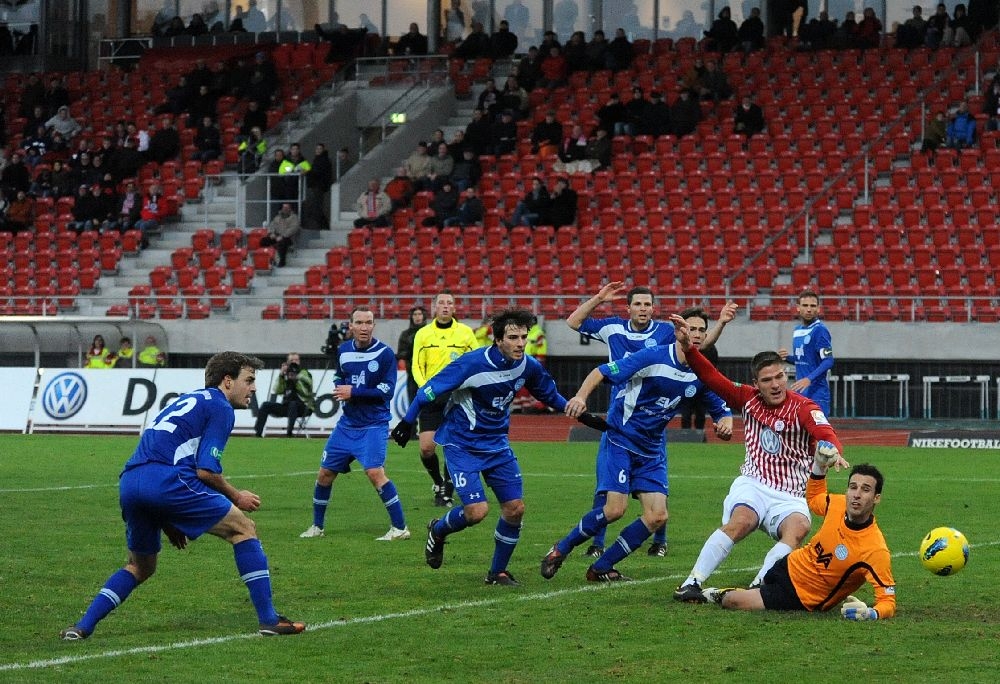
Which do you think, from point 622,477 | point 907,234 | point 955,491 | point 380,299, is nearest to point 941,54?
point 907,234

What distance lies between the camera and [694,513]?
15.8 meters

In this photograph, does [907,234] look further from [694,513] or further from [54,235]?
[54,235]

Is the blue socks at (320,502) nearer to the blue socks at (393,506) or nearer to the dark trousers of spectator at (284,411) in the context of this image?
the blue socks at (393,506)

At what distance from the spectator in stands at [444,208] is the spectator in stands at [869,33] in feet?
33.0

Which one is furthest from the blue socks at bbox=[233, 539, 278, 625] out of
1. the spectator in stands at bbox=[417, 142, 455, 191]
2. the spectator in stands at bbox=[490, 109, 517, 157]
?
the spectator in stands at bbox=[490, 109, 517, 157]

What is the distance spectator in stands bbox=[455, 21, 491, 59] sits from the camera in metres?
41.1

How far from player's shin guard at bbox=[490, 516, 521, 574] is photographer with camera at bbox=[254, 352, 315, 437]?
16.4m

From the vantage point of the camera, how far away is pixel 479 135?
36.2 metres

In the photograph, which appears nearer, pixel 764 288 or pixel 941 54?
pixel 764 288

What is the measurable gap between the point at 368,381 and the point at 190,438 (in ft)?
19.1

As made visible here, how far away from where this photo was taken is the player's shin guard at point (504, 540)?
10.9 metres

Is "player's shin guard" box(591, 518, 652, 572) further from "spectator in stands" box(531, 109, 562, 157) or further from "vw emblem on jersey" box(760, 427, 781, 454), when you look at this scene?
"spectator in stands" box(531, 109, 562, 157)

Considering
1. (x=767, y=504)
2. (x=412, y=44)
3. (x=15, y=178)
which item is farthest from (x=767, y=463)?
(x=15, y=178)

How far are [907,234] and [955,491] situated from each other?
13632mm
